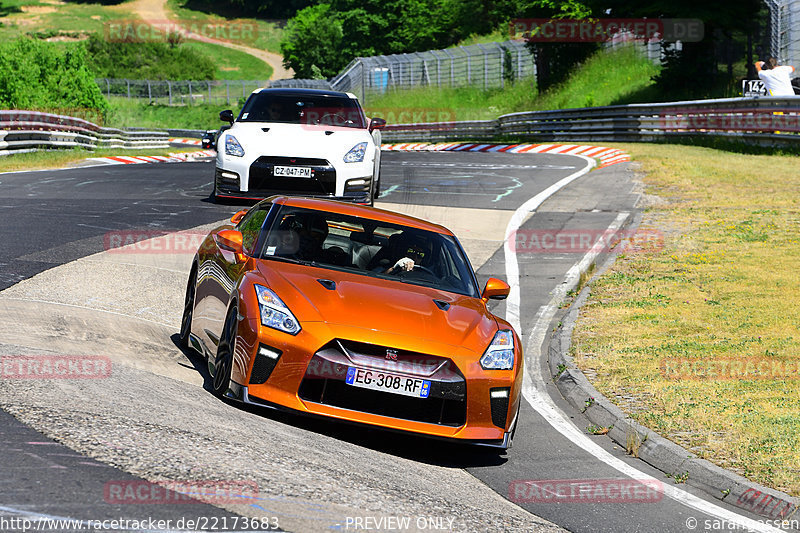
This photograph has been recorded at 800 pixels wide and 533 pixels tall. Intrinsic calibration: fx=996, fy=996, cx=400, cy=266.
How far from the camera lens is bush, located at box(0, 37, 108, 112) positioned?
128ft

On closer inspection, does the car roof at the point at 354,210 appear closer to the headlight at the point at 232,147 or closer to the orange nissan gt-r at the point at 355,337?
the orange nissan gt-r at the point at 355,337

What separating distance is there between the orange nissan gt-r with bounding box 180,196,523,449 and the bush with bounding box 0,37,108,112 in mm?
34483

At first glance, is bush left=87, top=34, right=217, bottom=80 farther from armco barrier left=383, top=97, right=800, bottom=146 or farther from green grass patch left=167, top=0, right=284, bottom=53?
armco barrier left=383, top=97, right=800, bottom=146

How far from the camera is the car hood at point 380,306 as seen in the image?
242 inches

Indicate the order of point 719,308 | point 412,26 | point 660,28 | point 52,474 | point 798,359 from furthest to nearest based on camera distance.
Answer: point 412,26, point 660,28, point 719,308, point 798,359, point 52,474

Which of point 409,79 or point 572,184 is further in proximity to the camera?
point 409,79

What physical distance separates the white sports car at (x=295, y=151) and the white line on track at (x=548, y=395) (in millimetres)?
2590

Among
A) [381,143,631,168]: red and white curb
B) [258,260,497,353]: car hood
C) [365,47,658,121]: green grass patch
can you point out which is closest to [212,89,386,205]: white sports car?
[258,260,497,353]: car hood

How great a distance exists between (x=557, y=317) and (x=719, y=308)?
5.71 feet

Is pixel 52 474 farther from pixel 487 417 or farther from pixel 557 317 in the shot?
pixel 557 317

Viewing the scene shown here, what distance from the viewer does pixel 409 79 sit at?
A: 2286 inches

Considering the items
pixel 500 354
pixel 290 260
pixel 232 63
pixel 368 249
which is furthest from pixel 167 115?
pixel 500 354

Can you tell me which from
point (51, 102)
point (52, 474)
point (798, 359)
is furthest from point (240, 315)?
point (51, 102)

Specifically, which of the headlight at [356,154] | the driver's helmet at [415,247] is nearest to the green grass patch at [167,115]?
the headlight at [356,154]
